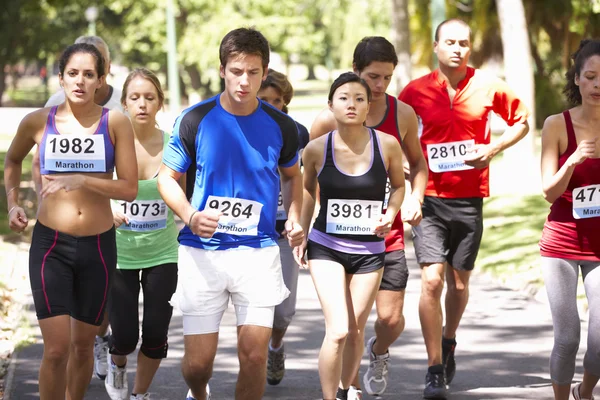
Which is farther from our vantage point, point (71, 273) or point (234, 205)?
point (71, 273)

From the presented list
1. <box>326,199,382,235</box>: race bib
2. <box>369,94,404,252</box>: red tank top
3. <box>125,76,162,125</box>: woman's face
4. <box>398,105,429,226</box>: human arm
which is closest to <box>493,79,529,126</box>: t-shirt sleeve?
<box>398,105,429,226</box>: human arm

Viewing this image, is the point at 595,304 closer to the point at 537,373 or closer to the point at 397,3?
the point at 537,373

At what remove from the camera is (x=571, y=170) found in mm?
5508

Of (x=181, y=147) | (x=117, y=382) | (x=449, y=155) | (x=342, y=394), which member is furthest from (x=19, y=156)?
(x=449, y=155)

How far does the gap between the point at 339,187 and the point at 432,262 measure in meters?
1.39

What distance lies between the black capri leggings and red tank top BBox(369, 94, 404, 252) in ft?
4.22

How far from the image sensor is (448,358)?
286 inches

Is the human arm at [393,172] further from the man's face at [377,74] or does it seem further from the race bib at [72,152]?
the race bib at [72,152]

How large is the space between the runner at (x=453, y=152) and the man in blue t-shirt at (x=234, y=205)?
190 cm

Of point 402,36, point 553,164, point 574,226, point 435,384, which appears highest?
point 402,36

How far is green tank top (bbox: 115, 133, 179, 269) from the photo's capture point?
6.36 meters

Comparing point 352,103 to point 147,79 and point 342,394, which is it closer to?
point 147,79

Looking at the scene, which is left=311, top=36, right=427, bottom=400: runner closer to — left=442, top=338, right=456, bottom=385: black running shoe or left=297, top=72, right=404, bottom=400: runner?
left=297, top=72, right=404, bottom=400: runner

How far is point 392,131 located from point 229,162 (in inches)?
61.4
